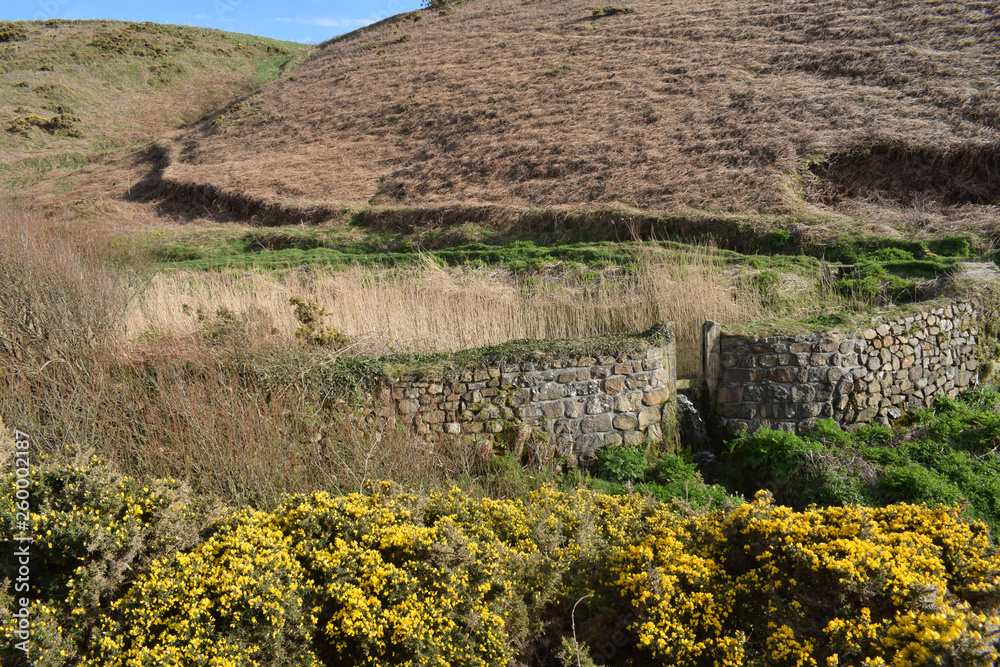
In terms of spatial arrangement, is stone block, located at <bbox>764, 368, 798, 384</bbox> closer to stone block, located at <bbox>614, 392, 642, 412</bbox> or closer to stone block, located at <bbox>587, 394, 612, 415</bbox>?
stone block, located at <bbox>614, 392, 642, 412</bbox>

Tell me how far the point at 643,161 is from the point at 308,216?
38.4ft

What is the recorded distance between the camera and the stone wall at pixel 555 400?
599 centimetres

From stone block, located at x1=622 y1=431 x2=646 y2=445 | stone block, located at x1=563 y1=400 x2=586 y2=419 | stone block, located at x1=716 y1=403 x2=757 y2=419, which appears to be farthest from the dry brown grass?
stone block, located at x1=716 y1=403 x2=757 y2=419

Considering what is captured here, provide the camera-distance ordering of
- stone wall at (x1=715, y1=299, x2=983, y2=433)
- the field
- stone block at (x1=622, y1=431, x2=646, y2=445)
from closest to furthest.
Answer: the field
stone block at (x1=622, y1=431, x2=646, y2=445)
stone wall at (x1=715, y1=299, x2=983, y2=433)

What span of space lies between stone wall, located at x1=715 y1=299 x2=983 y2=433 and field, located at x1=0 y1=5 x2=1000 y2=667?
0.87ft

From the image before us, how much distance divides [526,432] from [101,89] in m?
47.0

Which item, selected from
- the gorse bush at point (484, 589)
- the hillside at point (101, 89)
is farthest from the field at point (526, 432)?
the hillside at point (101, 89)

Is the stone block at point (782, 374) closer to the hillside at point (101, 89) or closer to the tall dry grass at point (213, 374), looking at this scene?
the tall dry grass at point (213, 374)

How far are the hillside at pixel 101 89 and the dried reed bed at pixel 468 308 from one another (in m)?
22.3

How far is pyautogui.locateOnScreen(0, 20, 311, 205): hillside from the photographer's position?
31312 mm

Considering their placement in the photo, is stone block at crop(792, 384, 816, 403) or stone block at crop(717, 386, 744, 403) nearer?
stone block at crop(792, 384, 816, 403)

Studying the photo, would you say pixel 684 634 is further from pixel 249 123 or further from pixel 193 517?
pixel 249 123

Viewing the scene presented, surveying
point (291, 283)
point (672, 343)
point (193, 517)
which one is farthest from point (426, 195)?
point (193, 517)

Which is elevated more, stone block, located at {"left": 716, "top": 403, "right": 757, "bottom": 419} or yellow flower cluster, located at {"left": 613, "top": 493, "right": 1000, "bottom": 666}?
yellow flower cluster, located at {"left": 613, "top": 493, "right": 1000, "bottom": 666}
